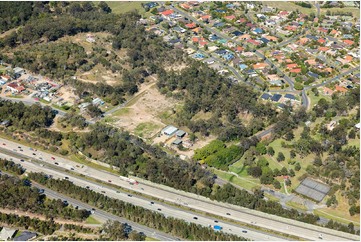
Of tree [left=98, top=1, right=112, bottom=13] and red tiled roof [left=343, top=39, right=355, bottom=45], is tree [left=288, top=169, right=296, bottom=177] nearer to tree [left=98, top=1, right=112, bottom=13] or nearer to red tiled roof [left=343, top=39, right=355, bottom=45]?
red tiled roof [left=343, top=39, right=355, bottom=45]

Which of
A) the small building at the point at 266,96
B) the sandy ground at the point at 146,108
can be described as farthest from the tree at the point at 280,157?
the sandy ground at the point at 146,108

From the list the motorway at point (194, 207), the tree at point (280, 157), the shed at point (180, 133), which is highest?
the shed at point (180, 133)

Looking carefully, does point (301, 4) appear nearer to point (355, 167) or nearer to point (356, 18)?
point (356, 18)

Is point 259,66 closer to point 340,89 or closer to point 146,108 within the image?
point 340,89

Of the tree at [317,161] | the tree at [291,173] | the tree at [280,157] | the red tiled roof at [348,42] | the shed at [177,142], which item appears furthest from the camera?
the red tiled roof at [348,42]

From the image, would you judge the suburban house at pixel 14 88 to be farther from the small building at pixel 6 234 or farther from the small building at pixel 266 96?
the small building at pixel 266 96

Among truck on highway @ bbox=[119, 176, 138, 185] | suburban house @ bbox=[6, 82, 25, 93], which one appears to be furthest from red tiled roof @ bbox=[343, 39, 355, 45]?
suburban house @ bbox=[6, 82, 25, 93]
